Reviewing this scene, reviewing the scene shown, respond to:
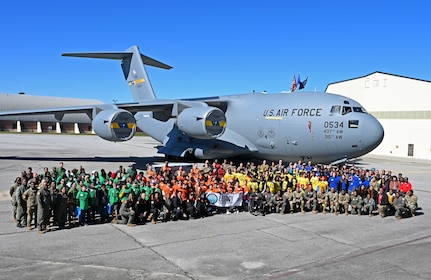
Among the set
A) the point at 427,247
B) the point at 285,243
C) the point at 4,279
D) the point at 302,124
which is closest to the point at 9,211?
the point at 4,279

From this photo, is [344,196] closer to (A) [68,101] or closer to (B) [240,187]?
(B) [240,187]

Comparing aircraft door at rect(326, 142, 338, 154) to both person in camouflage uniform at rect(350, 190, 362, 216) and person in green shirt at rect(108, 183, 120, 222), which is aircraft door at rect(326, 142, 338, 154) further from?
person in green shirt at rect(108, 183, 120, 222)

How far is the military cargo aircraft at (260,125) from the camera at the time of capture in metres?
17.3

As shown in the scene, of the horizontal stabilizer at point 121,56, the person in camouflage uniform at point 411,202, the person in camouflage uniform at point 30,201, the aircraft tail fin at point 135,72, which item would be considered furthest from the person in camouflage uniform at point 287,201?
the horizontal stabilizer at point 121,56

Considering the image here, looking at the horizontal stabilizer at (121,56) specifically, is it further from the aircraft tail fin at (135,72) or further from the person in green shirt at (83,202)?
the person in green shirt at (83,202)

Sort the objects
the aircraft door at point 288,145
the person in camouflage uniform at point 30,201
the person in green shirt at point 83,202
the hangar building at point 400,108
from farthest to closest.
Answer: the hangar building at point 400,108, the aircraft door at point 288,145, the person in green shirt at point 83,202, the person in camouflage uniform at point 30,201

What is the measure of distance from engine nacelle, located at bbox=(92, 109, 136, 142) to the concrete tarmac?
24.0 ft

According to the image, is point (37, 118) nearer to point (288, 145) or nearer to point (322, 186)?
point (288, 145)

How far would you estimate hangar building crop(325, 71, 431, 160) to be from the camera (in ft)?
117

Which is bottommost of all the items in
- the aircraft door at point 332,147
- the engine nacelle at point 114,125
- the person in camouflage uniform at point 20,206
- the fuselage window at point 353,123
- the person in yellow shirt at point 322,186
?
the person in camouflage uniform at point 20,206

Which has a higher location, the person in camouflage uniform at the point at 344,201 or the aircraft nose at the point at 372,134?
the aircraft nose at the point at 372,134

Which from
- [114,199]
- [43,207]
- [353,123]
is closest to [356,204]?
[353,123]

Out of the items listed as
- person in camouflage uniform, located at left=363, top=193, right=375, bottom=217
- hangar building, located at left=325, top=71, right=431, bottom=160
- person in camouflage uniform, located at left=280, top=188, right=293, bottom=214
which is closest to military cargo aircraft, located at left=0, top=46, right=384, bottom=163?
person in camouflage uniform, located at left=363, top=193, right=375, bottom=217

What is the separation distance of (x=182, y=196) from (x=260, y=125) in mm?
9838
